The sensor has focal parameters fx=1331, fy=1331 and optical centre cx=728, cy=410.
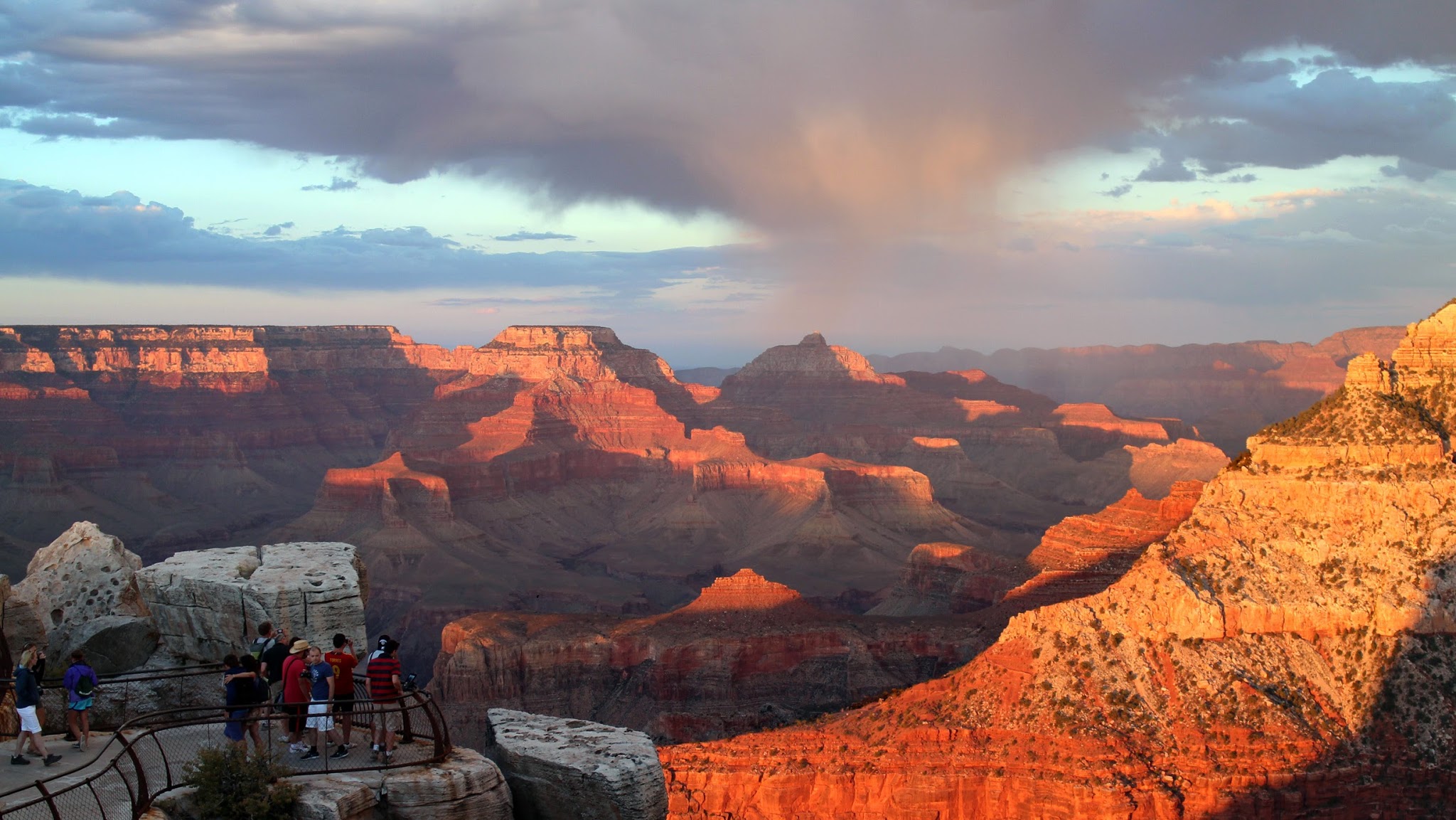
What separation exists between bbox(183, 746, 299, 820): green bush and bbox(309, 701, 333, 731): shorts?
157 cm

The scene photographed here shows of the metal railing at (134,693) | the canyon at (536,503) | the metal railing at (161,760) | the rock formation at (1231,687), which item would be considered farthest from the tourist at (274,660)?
the canyon at (536,503)

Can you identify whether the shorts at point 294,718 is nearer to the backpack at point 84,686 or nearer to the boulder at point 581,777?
the backpack at point 84,686

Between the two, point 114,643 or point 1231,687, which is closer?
point 114,643

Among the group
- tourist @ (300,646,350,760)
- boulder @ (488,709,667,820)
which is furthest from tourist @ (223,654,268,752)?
boulder @ (488,709,667,820)

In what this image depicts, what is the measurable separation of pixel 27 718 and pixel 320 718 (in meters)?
3.82

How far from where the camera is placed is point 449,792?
1766 centimetres

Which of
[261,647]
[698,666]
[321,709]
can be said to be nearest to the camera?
[321,709]

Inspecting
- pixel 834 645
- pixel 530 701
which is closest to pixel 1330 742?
pixel 834 645

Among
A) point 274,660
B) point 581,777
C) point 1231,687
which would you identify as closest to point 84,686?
point 274,660

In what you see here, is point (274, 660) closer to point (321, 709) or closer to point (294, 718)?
point (294, 718)

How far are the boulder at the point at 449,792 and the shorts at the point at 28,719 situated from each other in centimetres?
488

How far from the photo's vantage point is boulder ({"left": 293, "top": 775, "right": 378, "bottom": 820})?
16.6m

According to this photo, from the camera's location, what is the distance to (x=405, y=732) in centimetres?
1934

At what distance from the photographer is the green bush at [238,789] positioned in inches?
646
